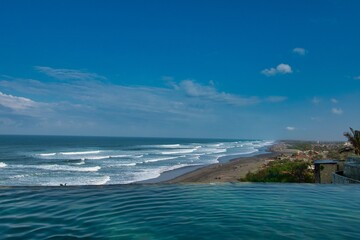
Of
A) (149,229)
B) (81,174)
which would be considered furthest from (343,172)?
(81,174)

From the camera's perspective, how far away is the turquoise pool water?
6402 millimetres

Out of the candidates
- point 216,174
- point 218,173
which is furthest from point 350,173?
point 218,173

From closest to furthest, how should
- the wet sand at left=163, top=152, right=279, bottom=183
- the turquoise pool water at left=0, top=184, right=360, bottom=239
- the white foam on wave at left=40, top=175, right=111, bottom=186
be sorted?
the turquoise pool water at left=0, top=184, right=360, bottom=239, the white foam on wave at left=40, top=175, right=111, bottom=186, the wet sand at left=163, top=152, right=279, bottom=183

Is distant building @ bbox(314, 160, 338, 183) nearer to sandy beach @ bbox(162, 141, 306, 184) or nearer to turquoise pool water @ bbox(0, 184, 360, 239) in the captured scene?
turquoise pool water @ bbox(0, 184, 360, 239)

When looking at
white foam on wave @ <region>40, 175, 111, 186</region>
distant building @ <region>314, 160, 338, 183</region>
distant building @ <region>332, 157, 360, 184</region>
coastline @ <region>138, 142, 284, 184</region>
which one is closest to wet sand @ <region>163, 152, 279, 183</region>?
coastline @ <region>138, 142, 284, 184</region>

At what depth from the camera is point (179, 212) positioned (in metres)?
8.00

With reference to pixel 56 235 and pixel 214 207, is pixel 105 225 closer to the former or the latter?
pixel 56 235

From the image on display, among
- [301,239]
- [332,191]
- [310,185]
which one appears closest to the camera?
[301,239]

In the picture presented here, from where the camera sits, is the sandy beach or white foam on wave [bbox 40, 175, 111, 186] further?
the sandy beach

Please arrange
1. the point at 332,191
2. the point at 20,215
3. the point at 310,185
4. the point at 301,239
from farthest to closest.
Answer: the point at 310,185
the point at 332,191
the point at 20,215
the point at 301,239

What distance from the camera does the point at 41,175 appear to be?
106ft

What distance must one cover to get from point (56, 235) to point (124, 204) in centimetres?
→ 266

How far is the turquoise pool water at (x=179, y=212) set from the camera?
21.0 ft

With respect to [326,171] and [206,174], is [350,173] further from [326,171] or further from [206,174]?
[206,174]
